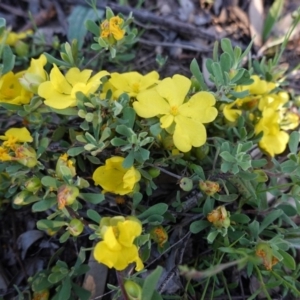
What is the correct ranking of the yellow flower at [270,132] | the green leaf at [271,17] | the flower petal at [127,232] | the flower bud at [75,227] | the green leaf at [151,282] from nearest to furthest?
1. the green leaf at [151,282]
2. the flower petal at [127,232]
3. the flower bud at [75,227]
4. the yellow flower at [270,132]
5. the green leaf at [271,17]

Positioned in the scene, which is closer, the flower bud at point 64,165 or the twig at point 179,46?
the flower bud at point 64,165

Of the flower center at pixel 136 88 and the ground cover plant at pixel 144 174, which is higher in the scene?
the flower center at pixel 136 88

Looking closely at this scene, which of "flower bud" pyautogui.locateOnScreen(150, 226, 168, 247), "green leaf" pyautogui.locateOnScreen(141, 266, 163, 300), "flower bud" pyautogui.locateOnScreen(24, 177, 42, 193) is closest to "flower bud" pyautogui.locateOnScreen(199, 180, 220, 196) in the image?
"flower bud" pyautogui.locateOnScreen(150, 226, 168, 247)

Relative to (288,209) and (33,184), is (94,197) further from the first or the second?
(288,209)

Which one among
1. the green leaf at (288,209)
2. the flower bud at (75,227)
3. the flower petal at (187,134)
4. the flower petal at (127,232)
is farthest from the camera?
the green leaf at (288,209)

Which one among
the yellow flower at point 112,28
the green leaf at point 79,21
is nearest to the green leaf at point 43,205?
the yellow flower at point 112,28

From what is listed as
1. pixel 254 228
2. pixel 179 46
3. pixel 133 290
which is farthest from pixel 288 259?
pixel 179 46

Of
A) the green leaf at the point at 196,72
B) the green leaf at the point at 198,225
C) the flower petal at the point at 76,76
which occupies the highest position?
the green leaf at the point at 196,72

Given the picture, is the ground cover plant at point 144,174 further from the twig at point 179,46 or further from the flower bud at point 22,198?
the twig at point 179,46
